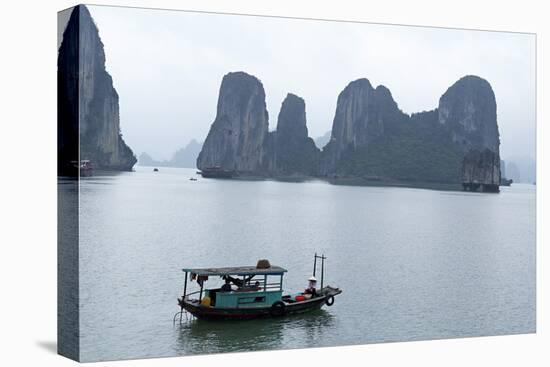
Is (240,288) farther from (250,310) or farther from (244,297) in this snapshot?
(250,310)

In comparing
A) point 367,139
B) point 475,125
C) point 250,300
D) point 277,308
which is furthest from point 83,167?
point 475,125

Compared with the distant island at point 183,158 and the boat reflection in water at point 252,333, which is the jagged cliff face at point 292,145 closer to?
the distant island at point 183,158

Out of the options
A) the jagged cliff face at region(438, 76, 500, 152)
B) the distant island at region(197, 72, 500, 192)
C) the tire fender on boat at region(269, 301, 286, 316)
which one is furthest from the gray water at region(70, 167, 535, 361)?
the jagged cliff face at region(438, 76, 500, 152)

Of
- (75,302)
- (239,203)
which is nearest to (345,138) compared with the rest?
(239,203)

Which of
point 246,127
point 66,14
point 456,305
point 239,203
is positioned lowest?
point 456,305

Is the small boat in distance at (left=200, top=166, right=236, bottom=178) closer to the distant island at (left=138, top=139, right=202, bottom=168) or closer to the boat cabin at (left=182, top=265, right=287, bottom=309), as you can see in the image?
the distant island at (left=138, top=139, right=202, bottom=168)

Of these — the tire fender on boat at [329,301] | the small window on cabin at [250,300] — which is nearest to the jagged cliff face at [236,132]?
the small window on cabin at [250,300]

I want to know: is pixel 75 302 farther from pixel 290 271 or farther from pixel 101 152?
pixel 290 271
